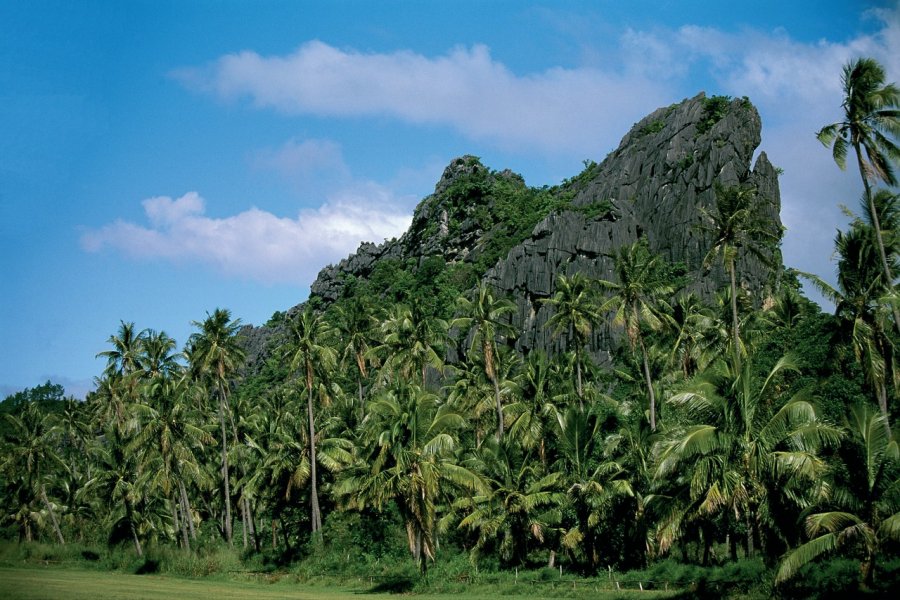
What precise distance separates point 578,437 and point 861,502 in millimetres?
18307

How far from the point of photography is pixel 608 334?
9344cm

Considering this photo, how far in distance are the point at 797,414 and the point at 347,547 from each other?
34553 mm

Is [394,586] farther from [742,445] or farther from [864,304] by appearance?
[864,304]

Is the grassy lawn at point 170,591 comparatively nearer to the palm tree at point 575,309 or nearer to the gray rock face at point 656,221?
the palm tree at point 575,309

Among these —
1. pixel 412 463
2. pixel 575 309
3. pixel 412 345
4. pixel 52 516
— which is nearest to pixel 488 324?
pixel 575 309

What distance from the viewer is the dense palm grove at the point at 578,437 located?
26625 mm

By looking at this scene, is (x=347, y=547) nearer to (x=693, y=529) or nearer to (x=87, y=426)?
(x=693, y=529)

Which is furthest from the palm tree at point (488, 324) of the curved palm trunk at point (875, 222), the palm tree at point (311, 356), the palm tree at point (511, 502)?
the curved palm trunk at point (875, 222)

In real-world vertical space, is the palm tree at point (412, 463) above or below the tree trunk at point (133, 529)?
above

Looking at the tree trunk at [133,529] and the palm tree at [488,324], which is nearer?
the palm tree at [488,324]

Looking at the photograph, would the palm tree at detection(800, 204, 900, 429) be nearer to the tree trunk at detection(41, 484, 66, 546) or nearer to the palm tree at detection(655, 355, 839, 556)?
the palm tree at detection(655, 355, 839, 556)

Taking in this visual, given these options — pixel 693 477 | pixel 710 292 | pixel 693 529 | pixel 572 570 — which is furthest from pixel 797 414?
pixel 710 292

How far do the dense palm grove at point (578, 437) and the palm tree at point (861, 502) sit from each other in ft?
0.23

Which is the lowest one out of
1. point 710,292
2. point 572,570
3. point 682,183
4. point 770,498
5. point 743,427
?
point 572,570
